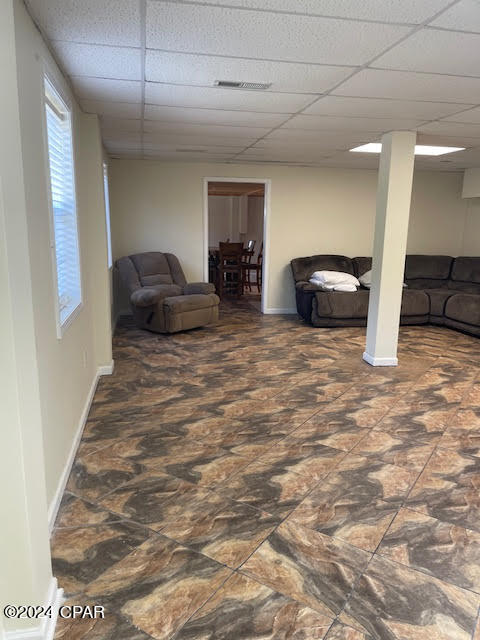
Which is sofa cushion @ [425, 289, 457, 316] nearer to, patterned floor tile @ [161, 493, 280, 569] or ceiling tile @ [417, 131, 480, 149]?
ceiling tile @ [417, 131, 480, 149]

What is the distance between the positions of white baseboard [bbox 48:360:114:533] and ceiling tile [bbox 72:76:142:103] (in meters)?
2.16

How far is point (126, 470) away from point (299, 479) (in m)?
0.99

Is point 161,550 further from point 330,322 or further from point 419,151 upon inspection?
point 419,151

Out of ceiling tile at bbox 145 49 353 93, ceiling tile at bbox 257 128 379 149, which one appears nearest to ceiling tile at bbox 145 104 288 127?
ceiling tile at bbox 257 128 379 149

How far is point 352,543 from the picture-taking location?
2047mm

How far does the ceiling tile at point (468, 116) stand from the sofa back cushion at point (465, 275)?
346 cm

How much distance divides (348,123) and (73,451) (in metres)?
3.27

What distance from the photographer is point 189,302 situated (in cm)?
561

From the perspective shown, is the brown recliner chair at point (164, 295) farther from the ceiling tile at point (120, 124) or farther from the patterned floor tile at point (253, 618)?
the patterned floor tile at point (253, 618)

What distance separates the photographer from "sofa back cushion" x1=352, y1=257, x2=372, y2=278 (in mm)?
6824

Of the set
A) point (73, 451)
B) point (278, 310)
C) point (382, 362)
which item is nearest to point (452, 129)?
point (382, 362)

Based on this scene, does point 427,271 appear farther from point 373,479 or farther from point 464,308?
point 373,479

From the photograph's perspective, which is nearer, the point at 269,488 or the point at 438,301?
the point at 269,488

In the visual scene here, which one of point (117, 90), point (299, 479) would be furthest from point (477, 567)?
point (117, 90)
